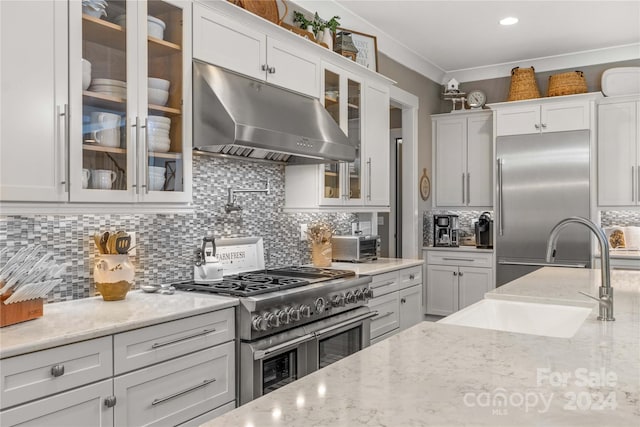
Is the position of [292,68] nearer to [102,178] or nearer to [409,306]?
[102,178]

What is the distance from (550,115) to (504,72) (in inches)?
36.8

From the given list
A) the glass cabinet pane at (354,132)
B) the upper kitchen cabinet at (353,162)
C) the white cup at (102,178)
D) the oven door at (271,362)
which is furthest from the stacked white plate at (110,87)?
the glass cabinet pane at (354,132)

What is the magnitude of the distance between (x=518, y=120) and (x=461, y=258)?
5.17 feet

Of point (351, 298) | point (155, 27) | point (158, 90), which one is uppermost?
point (155, 27)

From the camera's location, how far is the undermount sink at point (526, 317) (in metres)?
2.04

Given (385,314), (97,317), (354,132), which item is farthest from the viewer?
(354,132)

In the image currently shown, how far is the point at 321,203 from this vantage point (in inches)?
143

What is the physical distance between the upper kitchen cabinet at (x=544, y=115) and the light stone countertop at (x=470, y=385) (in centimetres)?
395

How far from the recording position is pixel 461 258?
5.55 metres

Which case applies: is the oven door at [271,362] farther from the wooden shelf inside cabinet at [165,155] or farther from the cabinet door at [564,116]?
the cabinet door at [564,116]

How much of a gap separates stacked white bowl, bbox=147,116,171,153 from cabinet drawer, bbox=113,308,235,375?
2.74 ft

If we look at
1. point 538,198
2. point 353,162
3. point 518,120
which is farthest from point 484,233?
point 353,162

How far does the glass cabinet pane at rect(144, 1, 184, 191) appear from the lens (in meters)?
2.44

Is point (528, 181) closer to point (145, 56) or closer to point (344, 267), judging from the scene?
point (344, 267)
